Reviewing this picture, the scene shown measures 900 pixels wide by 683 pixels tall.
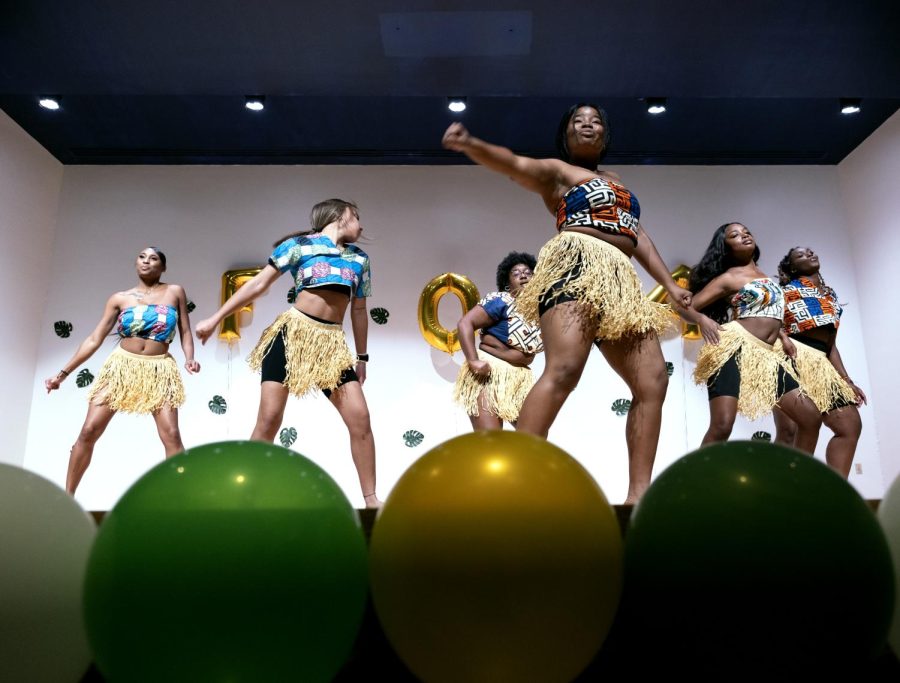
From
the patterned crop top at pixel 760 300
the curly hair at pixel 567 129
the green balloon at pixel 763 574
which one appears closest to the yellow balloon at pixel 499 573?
the green balloon at pixel 763 574

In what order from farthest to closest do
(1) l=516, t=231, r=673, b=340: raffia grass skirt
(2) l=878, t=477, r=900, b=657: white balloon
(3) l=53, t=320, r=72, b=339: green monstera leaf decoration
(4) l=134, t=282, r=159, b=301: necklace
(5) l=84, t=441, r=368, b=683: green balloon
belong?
(3) l=53, t=320, r=72, b=339: green monstera leaf decoration
(4) l=134, t=282, r=159, b=301: necklace
(1) l=516, t=231, r=673, b=340: raffia grass skirt
(2) l=878, t=477, r=900, b=657: white balloon
(5) l=84, t=441, r=368, b=683: green balloon

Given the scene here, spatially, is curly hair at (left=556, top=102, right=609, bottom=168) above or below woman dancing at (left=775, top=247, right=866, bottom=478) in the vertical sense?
above

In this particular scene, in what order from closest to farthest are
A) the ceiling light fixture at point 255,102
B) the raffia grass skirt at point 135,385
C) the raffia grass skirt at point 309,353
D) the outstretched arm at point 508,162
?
the outstretched arm at point 508,162, the raffia grass skirt at point 309,353, the raffia grass skirt at point 135,385, the ceiling light fixture at point 255,102

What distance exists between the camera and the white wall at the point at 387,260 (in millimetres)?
4879

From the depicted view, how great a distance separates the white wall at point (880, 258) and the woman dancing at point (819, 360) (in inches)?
47.6

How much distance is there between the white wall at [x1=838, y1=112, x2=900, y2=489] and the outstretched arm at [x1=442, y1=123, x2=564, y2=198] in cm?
404

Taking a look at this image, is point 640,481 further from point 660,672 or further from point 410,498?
point 410,498

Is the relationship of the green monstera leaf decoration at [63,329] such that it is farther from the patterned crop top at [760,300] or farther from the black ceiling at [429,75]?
the patterned crop top at [760,300]

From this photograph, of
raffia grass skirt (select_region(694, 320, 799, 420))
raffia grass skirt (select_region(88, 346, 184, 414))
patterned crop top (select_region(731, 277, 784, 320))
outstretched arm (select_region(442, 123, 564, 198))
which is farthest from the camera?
raffia grass skirt (select_region(88, 346, 184, 414))

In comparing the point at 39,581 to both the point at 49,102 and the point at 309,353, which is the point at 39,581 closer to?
the point at 309,353

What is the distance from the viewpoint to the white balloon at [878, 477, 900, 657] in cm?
101

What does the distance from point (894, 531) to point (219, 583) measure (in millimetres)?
1023

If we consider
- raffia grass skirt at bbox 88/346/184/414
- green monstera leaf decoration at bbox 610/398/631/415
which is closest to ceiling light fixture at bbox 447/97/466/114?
green monstera leaf decoration at bbox 610/398/631/415

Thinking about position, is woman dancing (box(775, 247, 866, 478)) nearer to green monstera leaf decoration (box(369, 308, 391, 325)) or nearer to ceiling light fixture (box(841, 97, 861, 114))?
ceiling light fixture (box(841, 97, 861, 114))
